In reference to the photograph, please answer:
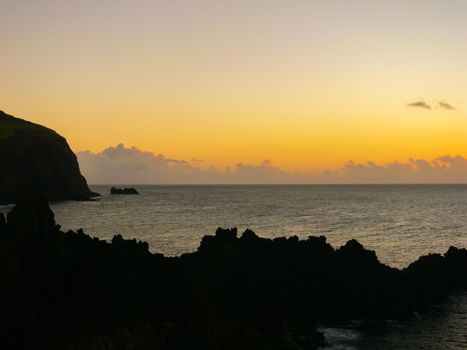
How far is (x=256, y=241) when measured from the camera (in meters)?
52.1

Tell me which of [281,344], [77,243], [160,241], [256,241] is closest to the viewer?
[281,344]

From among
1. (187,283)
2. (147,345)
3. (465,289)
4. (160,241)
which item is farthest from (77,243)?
(160,241)

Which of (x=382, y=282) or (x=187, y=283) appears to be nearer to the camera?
(x=187, y=283)

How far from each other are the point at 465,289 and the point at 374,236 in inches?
1857

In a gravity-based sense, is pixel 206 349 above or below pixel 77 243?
below

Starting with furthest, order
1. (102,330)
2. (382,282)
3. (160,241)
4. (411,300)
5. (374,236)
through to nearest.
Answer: (374,236) < (160,241) < (382,282) < (411,300) < (102,330)

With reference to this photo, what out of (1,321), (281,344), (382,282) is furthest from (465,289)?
(1,321)

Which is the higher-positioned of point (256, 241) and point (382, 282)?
point (256, 241)

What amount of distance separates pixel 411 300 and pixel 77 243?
2889cm

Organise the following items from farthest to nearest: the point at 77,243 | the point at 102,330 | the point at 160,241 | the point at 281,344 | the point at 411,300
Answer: the point at 160,241 < the point at 411,300 < the point at 77,243 < the point at 281,344 < the point at 102,330

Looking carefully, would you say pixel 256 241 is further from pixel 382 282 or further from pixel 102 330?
pixel 102 330

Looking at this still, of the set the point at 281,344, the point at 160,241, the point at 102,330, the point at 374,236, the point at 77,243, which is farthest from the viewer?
the point at 374,236

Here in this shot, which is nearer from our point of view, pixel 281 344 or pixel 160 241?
pixel 281 344

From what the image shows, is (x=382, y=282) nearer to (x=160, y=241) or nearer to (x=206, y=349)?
(x=206, y=349)
